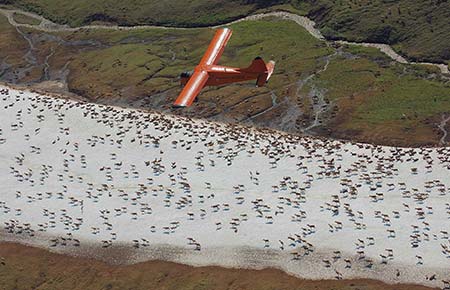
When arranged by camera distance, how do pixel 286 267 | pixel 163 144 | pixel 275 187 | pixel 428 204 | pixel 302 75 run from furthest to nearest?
pixel 302 75 → pixel 163 144 → pixel 275 187 → pixel 428 204 → pixel 286 267

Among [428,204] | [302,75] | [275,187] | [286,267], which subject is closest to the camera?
[286,267]

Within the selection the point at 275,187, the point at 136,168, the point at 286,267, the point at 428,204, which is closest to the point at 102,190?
the point at 136,168

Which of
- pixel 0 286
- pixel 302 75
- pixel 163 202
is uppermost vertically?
pixel 302 75

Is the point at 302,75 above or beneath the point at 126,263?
above

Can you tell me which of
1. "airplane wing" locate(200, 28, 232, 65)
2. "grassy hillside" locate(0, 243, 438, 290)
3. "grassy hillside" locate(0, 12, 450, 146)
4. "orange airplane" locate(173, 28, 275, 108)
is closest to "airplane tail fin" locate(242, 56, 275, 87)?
"orange airplane" locate(173, 28, 275, 108)

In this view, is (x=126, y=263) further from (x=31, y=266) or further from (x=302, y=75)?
(x=302, y=75)

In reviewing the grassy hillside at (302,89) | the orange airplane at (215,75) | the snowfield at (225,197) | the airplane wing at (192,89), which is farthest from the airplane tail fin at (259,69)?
the grassy hillside at (302,89)

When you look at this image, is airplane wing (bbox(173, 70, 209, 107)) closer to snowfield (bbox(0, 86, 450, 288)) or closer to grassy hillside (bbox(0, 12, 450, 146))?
snowfield (bbox(0, 86, 450, 288))

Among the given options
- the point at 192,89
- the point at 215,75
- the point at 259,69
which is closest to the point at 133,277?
the point at 192,89
